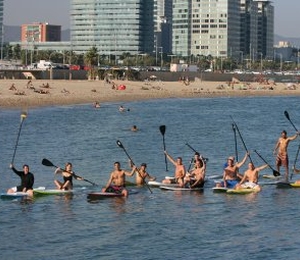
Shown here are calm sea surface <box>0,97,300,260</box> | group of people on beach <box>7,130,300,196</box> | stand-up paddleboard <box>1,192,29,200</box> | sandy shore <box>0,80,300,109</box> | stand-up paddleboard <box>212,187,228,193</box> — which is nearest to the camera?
calm sea surface <box>0,97,300,260</box>

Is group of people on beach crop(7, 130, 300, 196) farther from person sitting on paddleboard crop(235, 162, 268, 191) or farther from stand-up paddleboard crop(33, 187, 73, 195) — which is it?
stand-up paddleboard crop(33, 187, 73, 195)

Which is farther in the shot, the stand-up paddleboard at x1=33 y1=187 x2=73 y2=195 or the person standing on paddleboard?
the person standing on paddleboard

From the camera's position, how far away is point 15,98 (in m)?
76.8

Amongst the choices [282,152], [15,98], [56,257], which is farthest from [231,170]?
[15,98]

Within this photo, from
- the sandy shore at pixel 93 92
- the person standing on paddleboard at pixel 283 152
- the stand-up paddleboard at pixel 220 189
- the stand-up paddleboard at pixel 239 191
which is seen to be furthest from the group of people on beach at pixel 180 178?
the sandy shore at pixel 93 92

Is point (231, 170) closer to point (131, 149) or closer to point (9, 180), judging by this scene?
point (9, 180)

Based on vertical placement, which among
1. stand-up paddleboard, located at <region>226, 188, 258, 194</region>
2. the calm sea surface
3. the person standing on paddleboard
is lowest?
the calm sea surface

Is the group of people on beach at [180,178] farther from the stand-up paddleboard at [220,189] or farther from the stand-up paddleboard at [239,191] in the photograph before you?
the stand-up paddleboard at [220,189]

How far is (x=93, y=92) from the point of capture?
97.6 meters

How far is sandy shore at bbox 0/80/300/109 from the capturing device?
7950 cm

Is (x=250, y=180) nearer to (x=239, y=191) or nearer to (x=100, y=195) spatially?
(x=239, y=191)

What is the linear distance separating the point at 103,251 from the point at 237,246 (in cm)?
326

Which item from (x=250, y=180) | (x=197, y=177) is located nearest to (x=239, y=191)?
(x=250, y=180)

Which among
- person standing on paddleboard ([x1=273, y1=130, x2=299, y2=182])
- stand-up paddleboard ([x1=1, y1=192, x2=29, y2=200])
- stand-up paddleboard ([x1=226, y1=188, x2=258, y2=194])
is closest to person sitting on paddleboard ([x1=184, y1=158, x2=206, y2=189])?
stand-up paddleboard ([x1=226, y1=188, x2=258, y2=194])
